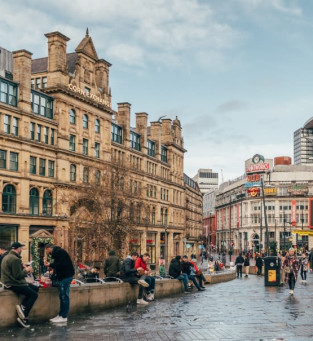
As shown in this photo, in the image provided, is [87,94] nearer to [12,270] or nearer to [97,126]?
[97,126]

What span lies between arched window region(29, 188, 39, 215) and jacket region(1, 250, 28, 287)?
43659 millimetres

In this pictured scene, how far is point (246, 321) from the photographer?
1410cm

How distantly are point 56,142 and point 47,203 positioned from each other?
6.58m

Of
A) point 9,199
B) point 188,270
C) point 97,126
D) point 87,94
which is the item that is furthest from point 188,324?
point 97,126

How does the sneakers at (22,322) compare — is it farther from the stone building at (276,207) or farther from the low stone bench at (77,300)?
the stone building at (276,207)

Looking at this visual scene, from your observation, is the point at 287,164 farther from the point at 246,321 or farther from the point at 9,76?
the point at 246,321

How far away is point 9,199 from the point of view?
172 ft

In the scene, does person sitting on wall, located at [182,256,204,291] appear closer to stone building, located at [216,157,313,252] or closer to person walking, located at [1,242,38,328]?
person walking, located at [1,242,38,328]

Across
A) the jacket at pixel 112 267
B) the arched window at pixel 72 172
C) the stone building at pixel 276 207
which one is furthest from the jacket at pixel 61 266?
the stone building at pixel 276 207

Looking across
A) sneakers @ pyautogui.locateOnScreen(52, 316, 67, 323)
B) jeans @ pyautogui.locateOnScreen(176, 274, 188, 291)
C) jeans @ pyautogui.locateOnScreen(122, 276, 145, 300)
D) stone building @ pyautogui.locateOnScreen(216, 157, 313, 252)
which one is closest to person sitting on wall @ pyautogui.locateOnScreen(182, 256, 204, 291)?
jeans @ pyautogui.locateOnScreen(176, 274, 188, 291)

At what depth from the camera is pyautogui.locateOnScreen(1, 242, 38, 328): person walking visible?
12.4 meters

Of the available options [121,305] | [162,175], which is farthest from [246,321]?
[162,175]

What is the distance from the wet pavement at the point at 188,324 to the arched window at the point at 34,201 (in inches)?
1514

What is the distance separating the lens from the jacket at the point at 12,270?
12.4 metres
